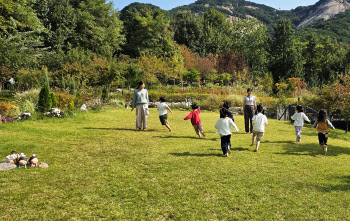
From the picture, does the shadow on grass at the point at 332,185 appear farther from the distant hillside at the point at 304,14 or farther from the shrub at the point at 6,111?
the distant hillside at the point at 304,14

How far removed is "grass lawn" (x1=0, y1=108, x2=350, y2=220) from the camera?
323 centimetres

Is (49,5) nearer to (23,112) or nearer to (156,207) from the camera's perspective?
(23,112)

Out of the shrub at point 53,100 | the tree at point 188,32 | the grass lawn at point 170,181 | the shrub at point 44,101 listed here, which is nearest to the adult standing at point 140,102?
the grass lawn at point 170,181

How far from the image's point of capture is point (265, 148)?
273 inches

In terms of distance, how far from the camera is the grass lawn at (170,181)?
10.6 ft

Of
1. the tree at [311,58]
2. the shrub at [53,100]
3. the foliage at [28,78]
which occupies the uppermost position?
the tree at [311,58]

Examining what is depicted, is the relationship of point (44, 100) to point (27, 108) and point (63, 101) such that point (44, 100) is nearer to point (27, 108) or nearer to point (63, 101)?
point (27, 108)

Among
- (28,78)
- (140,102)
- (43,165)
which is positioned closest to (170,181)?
(43,165)

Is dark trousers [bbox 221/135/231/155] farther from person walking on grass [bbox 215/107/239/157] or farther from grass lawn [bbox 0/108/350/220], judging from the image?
grass lawn [bbox 0/108/350/220]

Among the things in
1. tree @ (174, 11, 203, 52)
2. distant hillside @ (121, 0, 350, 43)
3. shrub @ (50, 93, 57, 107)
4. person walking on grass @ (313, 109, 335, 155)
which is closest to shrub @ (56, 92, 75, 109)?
shrub @ (50, 93, 57, 107)

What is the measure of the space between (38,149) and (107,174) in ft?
8.56

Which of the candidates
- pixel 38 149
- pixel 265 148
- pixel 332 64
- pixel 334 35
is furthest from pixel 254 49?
pixel 38 149

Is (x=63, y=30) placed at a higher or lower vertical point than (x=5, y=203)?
higher

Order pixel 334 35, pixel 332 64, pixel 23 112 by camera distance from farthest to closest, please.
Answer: pixel 334 35
pixel 332 64
pixel 23 112
